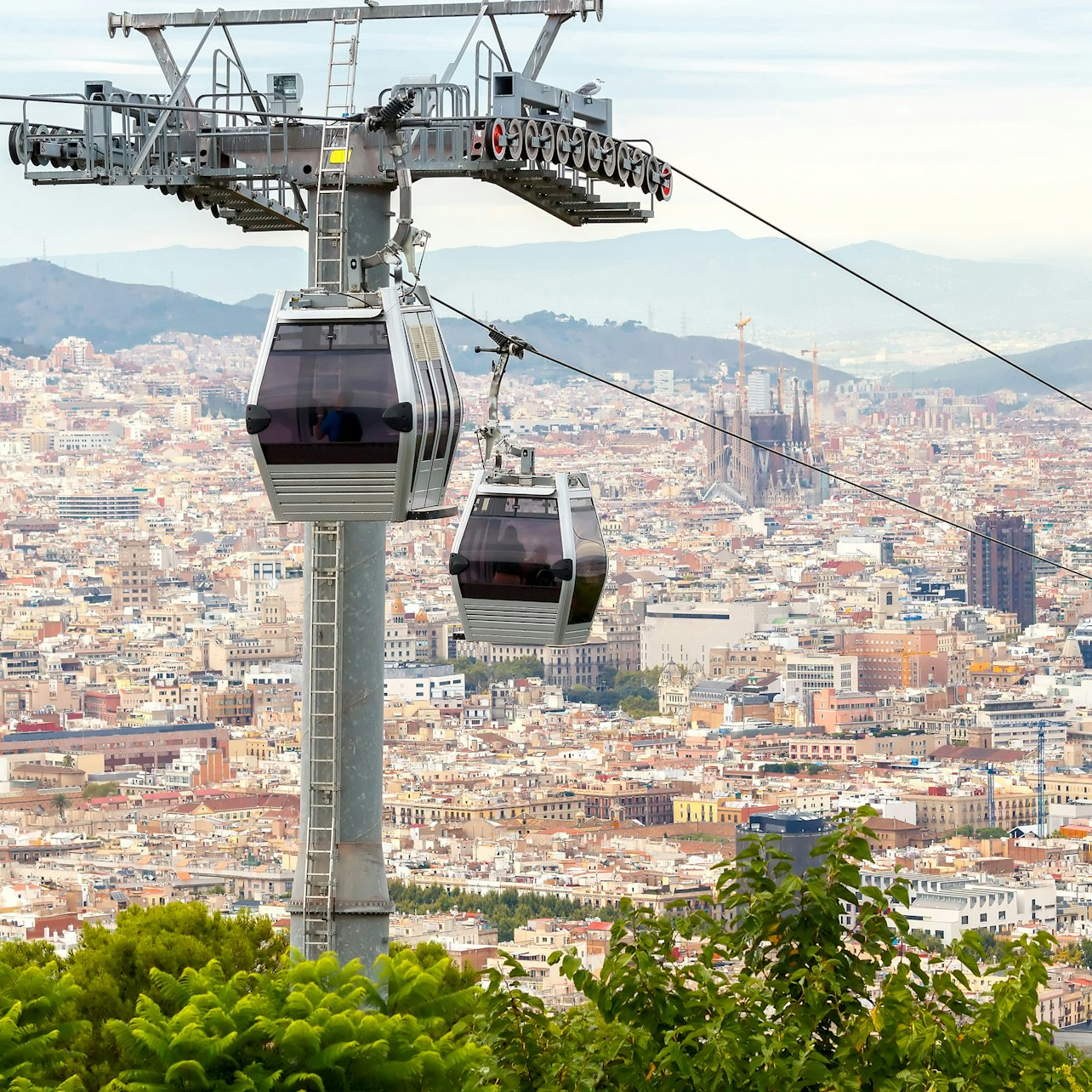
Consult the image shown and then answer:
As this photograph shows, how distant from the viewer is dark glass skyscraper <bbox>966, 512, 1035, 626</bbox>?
8156 centimetres

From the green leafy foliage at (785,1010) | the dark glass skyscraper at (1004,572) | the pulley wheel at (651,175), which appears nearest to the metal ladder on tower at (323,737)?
the pulley wheel at (651,175)

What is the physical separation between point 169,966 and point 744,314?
370 ft

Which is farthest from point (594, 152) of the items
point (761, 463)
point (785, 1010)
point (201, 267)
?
point (201, 267)

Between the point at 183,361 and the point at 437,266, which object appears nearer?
the point at 183,361

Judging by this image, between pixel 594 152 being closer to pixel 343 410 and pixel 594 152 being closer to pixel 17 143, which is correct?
pixel 343 410

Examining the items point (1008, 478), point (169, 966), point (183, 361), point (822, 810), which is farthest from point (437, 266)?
point (169, 966)

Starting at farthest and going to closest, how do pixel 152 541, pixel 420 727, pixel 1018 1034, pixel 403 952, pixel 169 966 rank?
pixel 152 541, pixel 420 727, pixel 169 966, pixel 403 952, pixel 1018 1034

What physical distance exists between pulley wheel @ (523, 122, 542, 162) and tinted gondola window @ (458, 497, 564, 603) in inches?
35.8

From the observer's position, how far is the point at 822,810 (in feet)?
180

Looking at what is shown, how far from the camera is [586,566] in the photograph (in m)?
5.66

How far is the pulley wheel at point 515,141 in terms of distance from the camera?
511 cm

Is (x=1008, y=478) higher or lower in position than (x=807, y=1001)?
higher

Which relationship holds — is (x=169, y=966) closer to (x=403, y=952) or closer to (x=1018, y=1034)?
(x=403, y=952)

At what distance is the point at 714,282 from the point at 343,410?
118 metres
